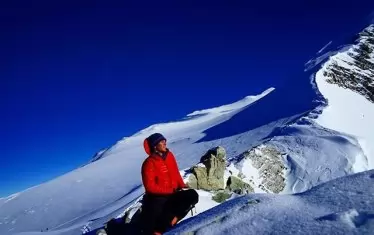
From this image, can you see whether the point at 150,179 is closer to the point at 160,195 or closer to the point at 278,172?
the point at 160,195

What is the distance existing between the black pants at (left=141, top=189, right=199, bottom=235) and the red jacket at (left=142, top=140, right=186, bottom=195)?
142 mm

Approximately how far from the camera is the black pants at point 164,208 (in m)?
7.04

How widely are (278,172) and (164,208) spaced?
1436cm

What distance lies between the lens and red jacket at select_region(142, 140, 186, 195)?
7168 millimetres

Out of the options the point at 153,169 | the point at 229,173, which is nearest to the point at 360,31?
the point at 229,173

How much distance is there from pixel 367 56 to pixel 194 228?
42.2m

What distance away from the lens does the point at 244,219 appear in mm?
5297

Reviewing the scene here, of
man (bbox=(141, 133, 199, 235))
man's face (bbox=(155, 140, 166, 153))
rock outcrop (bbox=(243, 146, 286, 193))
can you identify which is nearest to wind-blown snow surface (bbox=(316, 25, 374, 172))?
rock outcrop (bbox=(243, 146, 286, 193))

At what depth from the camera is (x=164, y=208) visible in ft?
23.5

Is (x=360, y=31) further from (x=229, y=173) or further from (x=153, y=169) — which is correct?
(x=153, y=169)

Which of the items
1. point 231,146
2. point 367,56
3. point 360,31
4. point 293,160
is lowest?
point 293,160

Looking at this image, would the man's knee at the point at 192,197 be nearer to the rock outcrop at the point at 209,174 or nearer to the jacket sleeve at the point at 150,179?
the jacket sleeve at the point at 150,179

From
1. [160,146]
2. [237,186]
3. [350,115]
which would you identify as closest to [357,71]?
[350,115]

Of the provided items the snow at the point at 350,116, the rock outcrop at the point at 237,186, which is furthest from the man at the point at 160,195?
the snow at the point at 350,116
